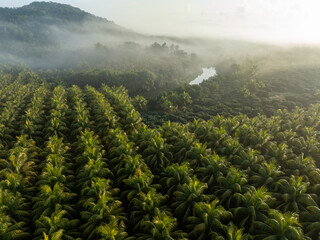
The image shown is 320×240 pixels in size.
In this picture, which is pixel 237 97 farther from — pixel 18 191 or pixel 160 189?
pixel 18 191

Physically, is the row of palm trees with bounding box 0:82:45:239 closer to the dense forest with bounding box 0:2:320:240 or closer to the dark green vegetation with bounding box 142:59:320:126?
the dense forest with bounding box 0:2:320:240

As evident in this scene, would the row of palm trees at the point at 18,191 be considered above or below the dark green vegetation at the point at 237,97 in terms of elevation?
below

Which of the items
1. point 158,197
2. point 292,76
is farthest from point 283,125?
point 292,76

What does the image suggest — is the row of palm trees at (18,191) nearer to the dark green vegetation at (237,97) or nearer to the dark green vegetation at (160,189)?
the dark green vegetation at (160,189)

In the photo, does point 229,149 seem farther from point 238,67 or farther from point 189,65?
point 189,65

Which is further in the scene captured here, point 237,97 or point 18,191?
point 237,97

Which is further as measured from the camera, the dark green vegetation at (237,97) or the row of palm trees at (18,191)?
the dark green vegetation at (237,97)

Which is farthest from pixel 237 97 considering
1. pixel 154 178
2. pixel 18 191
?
pixel 18 191

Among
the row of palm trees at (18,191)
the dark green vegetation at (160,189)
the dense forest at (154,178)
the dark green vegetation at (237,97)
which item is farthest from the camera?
the dark green vegetation at (237,97)

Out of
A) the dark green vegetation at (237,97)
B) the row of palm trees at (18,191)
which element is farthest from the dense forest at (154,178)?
the dark green vegetation at (237,97)
